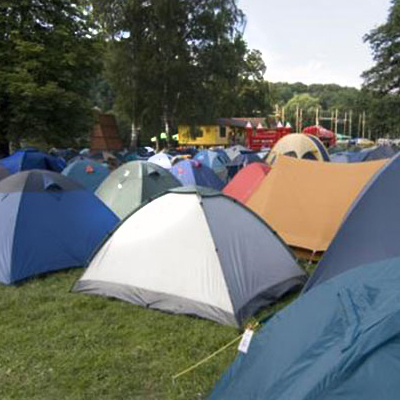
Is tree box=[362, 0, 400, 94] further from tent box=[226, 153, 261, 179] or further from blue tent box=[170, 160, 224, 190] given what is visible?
blue tent box=[170, 160, 224, 190]

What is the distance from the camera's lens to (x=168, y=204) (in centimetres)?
564

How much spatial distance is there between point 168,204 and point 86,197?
1.83 metres

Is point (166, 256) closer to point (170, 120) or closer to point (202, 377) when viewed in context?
point (202, 377)

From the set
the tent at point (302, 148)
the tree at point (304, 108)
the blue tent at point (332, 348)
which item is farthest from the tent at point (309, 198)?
the tree at point (304, 108)

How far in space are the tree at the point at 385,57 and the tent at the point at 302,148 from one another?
26.4 meters

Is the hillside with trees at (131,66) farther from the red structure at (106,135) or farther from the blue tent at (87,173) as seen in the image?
the blue tent at (87,173)

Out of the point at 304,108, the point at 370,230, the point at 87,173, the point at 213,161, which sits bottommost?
the point at 213,161

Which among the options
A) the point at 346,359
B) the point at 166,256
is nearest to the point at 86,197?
the point at 166,256

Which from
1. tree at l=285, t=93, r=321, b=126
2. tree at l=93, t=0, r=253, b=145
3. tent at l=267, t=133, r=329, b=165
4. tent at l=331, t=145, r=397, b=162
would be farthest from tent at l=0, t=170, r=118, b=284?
tree at l=285, t=93, r=321, b=126

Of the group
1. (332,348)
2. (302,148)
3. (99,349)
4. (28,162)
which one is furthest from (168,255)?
(302,148)

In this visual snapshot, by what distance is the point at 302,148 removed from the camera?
15.3 metres

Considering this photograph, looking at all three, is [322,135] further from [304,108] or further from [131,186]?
[304,108]

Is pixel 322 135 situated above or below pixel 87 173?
below

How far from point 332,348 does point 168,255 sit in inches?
121
